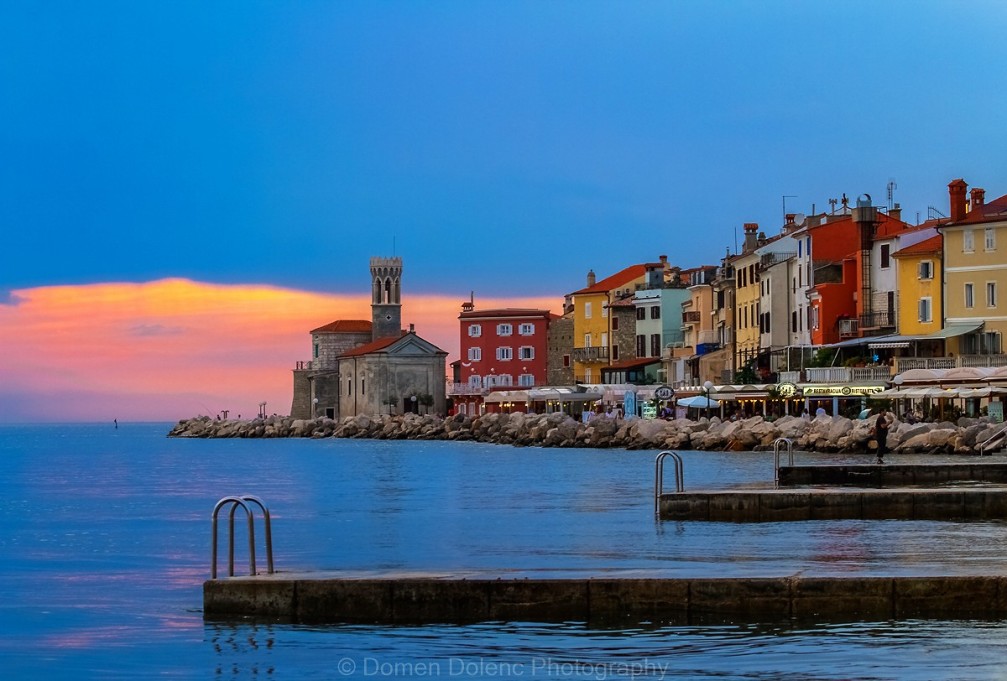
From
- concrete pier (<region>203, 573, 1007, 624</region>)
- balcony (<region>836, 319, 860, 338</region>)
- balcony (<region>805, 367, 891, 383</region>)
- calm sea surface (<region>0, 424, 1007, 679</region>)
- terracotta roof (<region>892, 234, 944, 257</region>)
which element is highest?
terracotta roof (<region>892, 234, 944, 257</region>)

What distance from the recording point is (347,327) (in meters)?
132

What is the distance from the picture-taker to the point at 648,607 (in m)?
13.8

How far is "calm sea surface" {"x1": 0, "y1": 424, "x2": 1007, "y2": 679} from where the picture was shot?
Result: 12422 mm

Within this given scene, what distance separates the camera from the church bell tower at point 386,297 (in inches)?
5271

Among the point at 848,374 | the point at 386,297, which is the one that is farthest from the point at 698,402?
the point at 386,297

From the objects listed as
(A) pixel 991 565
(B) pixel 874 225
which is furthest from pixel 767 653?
(B) pixel 874 225

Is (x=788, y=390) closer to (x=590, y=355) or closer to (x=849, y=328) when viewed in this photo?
(x=849, y=328)

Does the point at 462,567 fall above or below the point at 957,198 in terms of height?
below

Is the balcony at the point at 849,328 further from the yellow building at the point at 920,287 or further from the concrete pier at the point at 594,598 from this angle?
the concrete pier at the point at 594,598

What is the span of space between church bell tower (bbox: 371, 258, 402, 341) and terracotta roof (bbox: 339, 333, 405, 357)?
5210mm

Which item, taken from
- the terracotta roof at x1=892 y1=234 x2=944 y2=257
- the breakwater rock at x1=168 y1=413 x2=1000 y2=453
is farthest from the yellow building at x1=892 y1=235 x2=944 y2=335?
the breakwater rock at x1=168 y1=413 x2=1000 y2=453

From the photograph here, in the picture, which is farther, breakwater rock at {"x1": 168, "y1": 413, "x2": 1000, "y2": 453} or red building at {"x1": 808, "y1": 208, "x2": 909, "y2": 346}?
red building at {"x1": 808, "y1": 208, "x2": 909, "y2": 346}

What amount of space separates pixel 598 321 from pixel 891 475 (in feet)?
246

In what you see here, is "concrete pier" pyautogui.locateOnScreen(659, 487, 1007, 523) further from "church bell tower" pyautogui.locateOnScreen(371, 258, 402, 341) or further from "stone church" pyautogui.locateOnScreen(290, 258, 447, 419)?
"church bell tower" pyautogui.locateOnScreen(371, 258, 402, 341)
